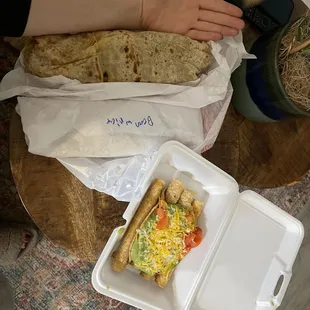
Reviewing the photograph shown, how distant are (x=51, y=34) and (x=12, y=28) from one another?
0.06 meters

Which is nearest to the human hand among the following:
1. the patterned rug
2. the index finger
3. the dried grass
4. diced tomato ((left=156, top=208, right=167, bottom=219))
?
the index finger

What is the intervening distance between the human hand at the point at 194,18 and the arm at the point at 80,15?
0.09ft

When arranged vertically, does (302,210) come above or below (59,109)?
below

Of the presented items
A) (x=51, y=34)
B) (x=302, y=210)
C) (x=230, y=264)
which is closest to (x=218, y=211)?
(x=230, y=264)

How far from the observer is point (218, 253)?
3.00ft

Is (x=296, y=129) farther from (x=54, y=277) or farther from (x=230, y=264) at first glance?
(x=54, y=277)

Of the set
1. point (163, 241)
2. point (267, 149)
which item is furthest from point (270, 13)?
point (163, 241)

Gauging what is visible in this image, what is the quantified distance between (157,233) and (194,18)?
383mm

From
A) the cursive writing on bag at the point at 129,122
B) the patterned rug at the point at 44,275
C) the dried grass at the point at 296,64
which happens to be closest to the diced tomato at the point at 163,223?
the cursive writing on bag at the point at 129,122

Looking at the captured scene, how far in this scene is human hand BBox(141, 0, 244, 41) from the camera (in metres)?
0.81

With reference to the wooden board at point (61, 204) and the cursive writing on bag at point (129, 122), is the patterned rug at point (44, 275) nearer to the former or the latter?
the wooden board at point (61, 204)

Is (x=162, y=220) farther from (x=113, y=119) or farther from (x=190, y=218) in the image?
(x=113, y=119)

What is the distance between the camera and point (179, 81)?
797mm

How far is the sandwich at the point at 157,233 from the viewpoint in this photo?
2.61 ft
